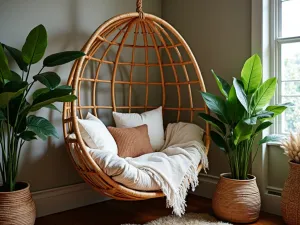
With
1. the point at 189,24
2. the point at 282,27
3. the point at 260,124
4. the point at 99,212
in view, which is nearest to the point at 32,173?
the point at 99,212

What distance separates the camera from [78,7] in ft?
8.71

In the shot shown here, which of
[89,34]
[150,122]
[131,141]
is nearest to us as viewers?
[131,141]

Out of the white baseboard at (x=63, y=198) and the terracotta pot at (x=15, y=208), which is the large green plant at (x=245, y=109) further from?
the terracotta pot at (x=15, y=208)

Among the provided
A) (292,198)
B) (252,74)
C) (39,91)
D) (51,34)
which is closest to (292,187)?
(292,198)

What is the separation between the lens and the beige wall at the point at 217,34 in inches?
105

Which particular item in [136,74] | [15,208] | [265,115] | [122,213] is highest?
[136,74]

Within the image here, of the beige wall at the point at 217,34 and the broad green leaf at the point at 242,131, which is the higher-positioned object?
the beige wall at the point at 217,34

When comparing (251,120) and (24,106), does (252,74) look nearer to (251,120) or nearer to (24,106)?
(251,120)

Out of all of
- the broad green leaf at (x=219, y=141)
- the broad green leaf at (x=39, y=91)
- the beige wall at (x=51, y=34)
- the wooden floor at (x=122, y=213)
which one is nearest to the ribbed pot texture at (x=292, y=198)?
the wooden floor at (x=122, y=213)

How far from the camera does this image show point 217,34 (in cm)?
285

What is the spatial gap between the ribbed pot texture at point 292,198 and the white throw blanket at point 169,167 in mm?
596

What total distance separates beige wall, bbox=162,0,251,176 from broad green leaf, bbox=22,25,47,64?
61.4 inches

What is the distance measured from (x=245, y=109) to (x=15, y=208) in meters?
1.58

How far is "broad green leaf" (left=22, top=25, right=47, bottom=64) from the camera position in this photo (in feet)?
6.19
